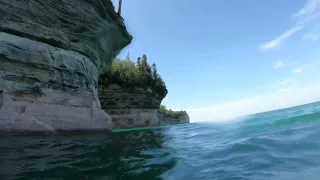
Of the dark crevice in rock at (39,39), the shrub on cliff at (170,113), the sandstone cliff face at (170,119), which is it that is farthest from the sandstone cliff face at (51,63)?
the shrub on cliff at (170,113)

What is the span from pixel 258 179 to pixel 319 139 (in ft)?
9.38

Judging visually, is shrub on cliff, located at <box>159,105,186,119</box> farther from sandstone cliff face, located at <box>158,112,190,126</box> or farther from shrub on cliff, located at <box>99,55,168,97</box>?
shrub on cliff, located at <box>99,55,168,97</box>

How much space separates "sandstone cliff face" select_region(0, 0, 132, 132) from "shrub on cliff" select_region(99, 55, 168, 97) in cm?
903

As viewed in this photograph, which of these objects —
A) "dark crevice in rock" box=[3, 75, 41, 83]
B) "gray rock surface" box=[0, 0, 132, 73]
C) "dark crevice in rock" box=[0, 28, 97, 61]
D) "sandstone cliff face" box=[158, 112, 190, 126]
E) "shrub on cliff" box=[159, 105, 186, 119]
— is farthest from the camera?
"shrub on cliff" box=[159, 105, 186, 119]

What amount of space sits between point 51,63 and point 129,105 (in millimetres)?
15603

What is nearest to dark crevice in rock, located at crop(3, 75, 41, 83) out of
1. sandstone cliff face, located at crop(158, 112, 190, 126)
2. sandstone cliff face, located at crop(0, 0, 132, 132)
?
sandstone cliff face, located at crop(0, 0, 132, 132)

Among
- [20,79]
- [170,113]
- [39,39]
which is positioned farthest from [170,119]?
[20,79]

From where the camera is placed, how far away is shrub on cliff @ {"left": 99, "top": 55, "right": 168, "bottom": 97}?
23.8 m

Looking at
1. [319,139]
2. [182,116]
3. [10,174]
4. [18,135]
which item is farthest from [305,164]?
[182,116]

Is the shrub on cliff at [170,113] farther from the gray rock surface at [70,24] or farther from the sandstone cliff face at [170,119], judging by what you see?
the gray rock surface at [70,24]

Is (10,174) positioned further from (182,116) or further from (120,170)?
(182,116)

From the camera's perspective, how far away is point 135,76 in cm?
2566

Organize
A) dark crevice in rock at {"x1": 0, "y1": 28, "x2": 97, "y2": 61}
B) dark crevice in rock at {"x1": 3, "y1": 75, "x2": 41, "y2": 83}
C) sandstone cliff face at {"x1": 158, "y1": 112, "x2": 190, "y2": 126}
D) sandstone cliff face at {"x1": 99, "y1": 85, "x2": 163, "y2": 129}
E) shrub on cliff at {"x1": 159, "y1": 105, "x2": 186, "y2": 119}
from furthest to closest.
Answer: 1. shrub on cliff at {"x1": 159, "y1": 105, "x2": 186, "y2": 119}
2. sandstone cliff face at {"x1": 158, "y1": 112, "x2": 190, "y2": 126}
3. sandstone cliff face at {"x1": 99, "y1": 85, "x2": 163, "y2": 129}
4. dark crevice in rock at {"x1": 0, "y1": 28, "x2": 97, "y2": 61}
5. dark crevice in rock at {"x1": 3, "y1": 75, "x2": 41, "y2": 83}

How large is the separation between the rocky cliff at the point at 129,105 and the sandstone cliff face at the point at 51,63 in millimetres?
8721
